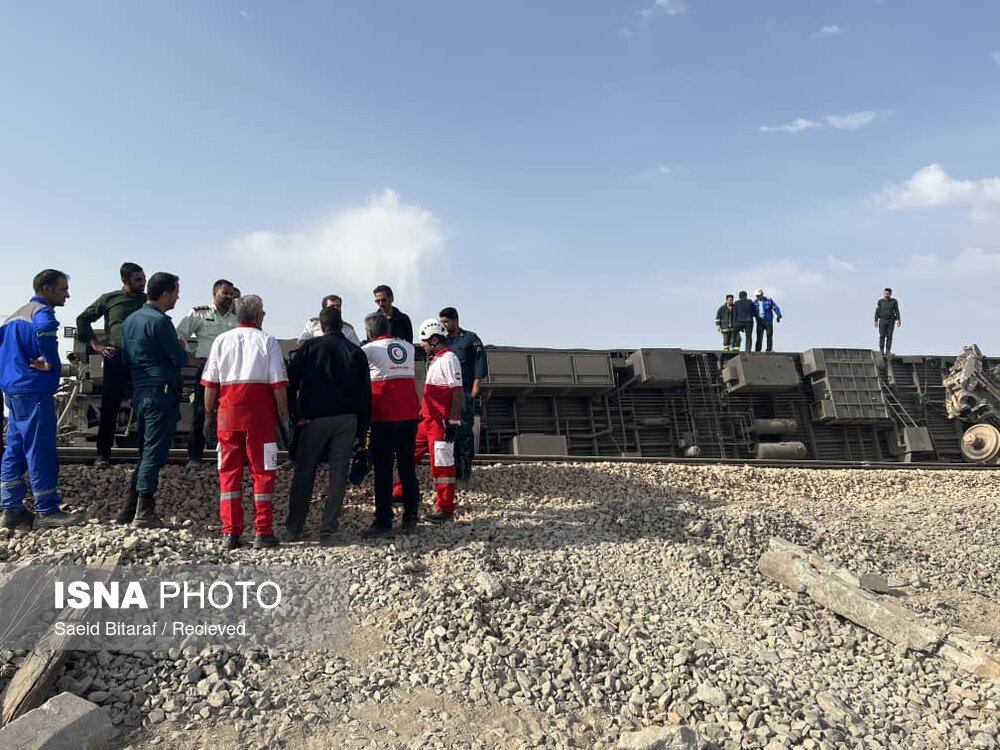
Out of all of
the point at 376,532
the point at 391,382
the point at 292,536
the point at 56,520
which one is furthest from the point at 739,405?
the point at 56,520

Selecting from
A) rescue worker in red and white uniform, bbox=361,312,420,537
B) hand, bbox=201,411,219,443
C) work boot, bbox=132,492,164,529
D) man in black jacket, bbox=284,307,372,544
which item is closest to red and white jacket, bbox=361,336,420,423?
rescue worker in red and white uniform, bbox=361,312,420,537

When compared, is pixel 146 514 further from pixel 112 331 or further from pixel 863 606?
pixel 863 606

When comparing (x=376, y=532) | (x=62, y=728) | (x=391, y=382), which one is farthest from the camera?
(x=391, y=382)

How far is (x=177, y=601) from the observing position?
4535 millimetres

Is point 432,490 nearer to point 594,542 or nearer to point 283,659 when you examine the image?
point 594,542

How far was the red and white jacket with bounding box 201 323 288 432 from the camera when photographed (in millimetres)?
5355

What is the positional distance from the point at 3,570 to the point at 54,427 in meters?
1.33

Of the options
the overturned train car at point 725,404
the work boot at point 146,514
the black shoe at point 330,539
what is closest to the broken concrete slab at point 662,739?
the black shoe at point 330,539

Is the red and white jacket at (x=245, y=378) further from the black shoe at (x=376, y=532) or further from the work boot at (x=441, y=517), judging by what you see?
the work boot at (x=441, y=517)

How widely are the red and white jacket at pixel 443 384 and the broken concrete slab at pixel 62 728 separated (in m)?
3.75

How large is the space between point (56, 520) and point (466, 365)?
391 cm

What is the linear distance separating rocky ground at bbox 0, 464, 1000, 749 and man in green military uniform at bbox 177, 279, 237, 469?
345 mm

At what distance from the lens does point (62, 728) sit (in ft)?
10.6

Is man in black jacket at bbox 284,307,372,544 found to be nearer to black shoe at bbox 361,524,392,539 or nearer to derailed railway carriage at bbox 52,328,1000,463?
black shoe at bbox 361,524,392,539
